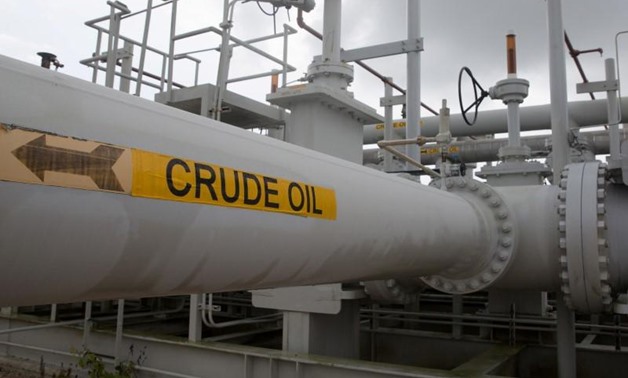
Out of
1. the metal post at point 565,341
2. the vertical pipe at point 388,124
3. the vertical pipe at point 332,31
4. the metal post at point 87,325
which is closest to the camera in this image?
the metal post at point 565,341

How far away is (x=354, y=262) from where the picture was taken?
1800mm

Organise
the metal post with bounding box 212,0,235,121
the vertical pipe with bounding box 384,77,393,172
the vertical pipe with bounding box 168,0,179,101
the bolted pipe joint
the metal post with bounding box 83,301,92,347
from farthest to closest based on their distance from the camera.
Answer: the vertical pipe with bounding box 384,77,393,172, the bolted pipe joint, the metal post with bounding box 83,301,92,347, the vertical pipe with bounding box 168,0,179,101, the metal post with bounding box 212,0,235,121

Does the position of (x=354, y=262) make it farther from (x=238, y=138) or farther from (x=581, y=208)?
(x=581, y=208)

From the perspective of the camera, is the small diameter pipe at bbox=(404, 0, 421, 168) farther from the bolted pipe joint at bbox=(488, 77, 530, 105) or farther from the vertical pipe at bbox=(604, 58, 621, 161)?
the vertical pipe at bbox=(604, 58, 621, 161)

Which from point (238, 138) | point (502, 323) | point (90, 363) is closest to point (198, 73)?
point (90, 363)

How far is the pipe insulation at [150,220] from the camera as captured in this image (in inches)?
36.8

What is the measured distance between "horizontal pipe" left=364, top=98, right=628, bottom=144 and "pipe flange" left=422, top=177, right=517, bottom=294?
469 centimetres

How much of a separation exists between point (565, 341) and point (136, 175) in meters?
2.93

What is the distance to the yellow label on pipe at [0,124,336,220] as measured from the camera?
2.98 feet

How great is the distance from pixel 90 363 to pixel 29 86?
12.3 feet

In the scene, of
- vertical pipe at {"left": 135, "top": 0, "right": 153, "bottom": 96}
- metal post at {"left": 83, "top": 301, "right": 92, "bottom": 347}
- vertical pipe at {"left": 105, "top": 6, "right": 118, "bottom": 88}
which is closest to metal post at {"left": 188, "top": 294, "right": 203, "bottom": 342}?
metal post at {"left": 83, "top": 301, "right": 92, "bottom": 347}

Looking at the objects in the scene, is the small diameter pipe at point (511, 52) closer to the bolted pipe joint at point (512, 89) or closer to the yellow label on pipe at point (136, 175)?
the bolted pipe joint at point (512, 89)

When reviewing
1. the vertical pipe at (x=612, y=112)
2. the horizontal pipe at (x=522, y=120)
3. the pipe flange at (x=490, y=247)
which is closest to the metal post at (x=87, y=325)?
the pipe flange at (x=490, y=247)

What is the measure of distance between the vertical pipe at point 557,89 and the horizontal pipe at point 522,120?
356cm
